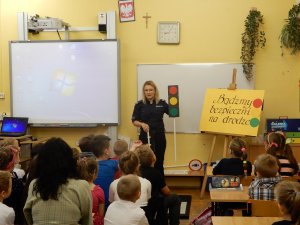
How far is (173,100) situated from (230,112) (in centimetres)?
80

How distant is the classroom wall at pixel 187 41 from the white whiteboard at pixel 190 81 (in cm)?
10

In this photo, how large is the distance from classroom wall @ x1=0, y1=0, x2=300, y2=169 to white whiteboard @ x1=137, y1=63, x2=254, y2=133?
10 centimetres

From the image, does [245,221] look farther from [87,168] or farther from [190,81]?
[190,81]

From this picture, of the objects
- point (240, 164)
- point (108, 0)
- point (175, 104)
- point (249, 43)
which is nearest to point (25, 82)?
point (108, 0)

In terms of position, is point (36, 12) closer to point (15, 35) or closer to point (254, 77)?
point (15, 35)

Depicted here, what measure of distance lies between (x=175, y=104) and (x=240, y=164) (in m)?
2.13

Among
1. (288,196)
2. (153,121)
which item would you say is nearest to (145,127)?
(153,121)

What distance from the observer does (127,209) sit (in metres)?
2.62

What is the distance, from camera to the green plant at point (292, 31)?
5.82m

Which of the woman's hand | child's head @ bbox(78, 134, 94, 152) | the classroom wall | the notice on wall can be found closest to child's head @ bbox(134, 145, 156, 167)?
child's head @ bbox(78, 134, 94, 152)

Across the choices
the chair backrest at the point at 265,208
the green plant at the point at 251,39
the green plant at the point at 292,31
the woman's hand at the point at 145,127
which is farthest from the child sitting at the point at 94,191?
the green plant at the point at 292,31

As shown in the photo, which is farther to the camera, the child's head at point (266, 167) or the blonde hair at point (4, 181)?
the child's head at point (266, 167)

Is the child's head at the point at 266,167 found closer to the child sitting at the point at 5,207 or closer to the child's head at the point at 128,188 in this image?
the child's head at the point at 128,188

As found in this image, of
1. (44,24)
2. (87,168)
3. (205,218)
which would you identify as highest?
(44,24)
